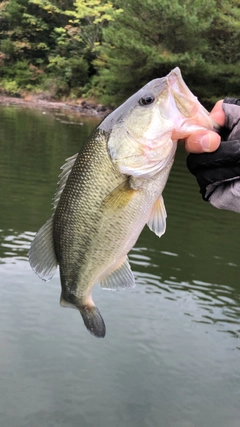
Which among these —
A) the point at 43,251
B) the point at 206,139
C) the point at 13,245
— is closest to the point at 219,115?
the point at 206,139

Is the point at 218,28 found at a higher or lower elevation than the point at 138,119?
lower

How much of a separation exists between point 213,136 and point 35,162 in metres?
14.3

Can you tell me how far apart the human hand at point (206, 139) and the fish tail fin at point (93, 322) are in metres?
1.02

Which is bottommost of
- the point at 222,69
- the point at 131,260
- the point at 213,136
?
the point at 222,69

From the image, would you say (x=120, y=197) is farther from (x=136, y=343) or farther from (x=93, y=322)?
(x=136, y=343)

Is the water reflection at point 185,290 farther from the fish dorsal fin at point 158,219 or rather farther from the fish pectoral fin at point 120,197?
the fish pectoral fin at point 120,197

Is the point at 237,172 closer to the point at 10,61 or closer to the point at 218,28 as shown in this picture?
the point at 218,28

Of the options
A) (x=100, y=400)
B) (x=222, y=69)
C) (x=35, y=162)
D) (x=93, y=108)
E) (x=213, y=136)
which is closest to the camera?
(x=213, y=136)

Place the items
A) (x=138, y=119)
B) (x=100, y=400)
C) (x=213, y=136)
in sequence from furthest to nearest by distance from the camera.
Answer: (x=100, y=400), (x=138, y=119), (x=213, y=136)

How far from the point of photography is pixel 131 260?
9.18 meters

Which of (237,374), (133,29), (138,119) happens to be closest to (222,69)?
(133,29)

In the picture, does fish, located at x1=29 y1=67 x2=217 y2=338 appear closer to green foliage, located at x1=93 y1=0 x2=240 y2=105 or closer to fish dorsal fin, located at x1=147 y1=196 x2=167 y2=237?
fish dorsal fin, located at x1=147 y1=196 x2=167 y2=237

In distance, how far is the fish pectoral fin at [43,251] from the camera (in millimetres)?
2730

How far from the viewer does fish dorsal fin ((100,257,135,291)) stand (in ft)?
9.01
